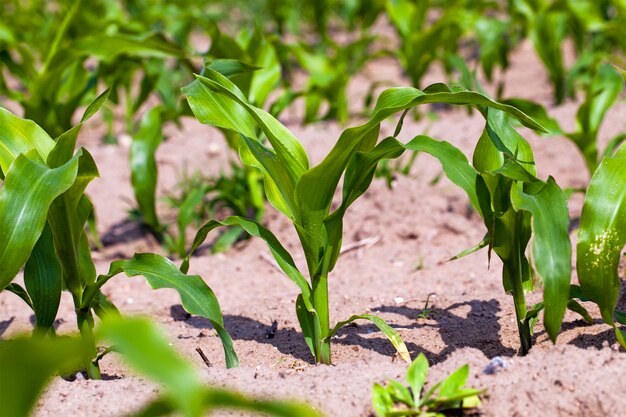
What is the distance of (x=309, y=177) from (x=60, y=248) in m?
0.58

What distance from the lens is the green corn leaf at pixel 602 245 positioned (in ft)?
5.80

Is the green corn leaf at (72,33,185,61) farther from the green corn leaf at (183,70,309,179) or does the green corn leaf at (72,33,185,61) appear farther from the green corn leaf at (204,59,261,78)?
the green corn leaf at (183,70,309,179)

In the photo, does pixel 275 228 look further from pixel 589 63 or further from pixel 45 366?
pixel 45 366

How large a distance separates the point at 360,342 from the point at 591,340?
54cm

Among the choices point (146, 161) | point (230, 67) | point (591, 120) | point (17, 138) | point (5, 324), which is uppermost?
point (230, 67)

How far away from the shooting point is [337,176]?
1.88 meters

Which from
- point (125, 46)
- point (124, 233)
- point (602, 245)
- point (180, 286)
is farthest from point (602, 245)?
point (124, 233)

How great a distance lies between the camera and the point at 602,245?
177 cm

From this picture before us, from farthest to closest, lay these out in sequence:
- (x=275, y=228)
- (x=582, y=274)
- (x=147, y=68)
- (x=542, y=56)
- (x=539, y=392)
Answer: (x=542, y=56) < (x=147, y=68) < (x=275, y=228) < (x=582, y=274) < (x=539, y=392)

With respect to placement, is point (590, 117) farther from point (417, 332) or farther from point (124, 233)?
point (124, 233)

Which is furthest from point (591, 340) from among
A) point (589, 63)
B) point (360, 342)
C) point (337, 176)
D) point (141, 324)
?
point (589, 63)

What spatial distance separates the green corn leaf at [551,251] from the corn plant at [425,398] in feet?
0.68

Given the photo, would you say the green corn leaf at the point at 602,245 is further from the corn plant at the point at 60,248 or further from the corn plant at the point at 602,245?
the corn plant at the point at 60,248

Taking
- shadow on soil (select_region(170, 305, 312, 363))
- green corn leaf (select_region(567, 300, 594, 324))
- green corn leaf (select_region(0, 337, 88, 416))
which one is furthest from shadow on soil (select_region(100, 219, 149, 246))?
green corn leaf (select_region(0, 337, 88, 416))
